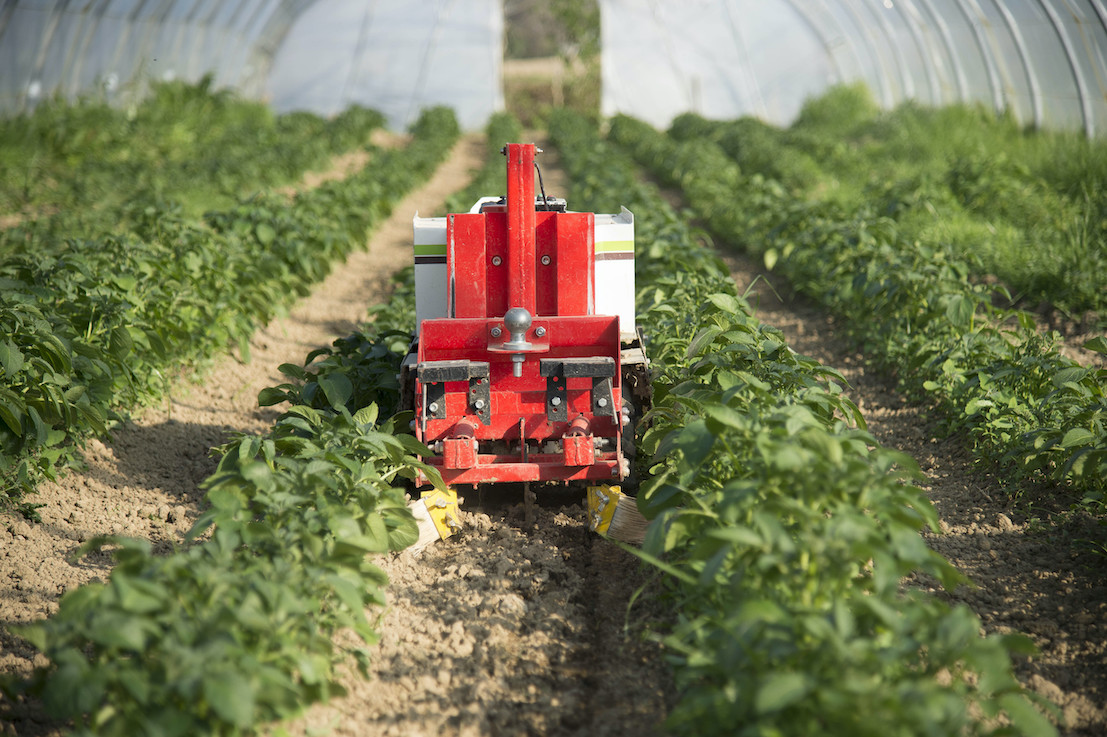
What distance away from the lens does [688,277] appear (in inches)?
243

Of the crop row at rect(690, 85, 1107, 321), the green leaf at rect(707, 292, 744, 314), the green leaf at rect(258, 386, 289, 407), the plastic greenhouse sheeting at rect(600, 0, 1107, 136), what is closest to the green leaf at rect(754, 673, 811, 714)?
the green leaf at rect(707, 292, 744, 314)

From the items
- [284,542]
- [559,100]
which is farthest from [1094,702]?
[559,100]

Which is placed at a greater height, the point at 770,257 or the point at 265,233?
the point at 265,233

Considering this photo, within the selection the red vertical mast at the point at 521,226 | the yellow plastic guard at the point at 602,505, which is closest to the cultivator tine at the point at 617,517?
the yellow plastic guard at the point at 602,505

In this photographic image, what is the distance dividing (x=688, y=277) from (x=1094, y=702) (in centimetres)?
380

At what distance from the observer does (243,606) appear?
2.39 metres

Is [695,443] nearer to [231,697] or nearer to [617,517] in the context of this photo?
[617,517]

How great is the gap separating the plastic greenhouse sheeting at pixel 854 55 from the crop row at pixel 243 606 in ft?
37.7

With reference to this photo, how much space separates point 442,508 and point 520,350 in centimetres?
83

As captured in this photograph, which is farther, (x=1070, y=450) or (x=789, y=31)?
(x=789, y=31)

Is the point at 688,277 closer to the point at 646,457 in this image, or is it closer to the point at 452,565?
the point at 646,457

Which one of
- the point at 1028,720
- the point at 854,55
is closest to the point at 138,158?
the point at 1028,720

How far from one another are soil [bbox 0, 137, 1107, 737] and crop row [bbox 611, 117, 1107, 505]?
0.84 ft

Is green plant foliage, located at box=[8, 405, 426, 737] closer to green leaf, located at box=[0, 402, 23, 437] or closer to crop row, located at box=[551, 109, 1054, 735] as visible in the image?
crop row, located at box=[551, 109, 1054, 735]
